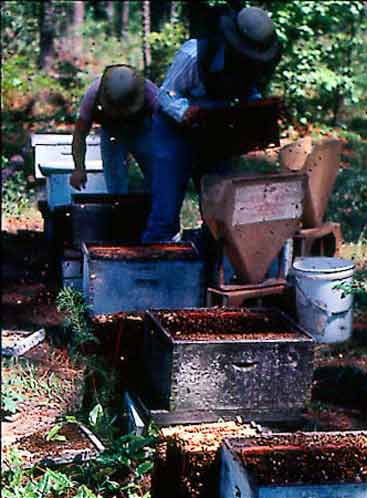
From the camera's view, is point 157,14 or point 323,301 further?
point 157,14

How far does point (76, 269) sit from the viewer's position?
5.55 m

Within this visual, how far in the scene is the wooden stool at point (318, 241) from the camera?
5.71 m

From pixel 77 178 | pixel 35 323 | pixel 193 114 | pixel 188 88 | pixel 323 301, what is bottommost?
pixel 35 323

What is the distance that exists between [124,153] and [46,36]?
347 inches

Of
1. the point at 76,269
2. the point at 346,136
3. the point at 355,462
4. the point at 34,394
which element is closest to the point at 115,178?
the point at 76,269

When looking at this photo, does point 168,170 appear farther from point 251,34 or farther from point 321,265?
point 321,265

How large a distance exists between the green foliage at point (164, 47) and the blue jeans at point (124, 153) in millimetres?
6361

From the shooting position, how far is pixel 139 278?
488 cm

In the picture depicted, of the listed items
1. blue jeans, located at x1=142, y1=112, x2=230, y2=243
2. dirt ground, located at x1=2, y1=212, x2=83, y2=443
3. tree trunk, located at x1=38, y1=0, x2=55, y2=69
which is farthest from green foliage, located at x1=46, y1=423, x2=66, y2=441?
tree trunk, located at x1=38, y1=0, x2=55, y2=69

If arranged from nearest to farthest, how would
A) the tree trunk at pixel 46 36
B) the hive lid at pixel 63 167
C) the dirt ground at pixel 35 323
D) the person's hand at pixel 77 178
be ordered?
the dirt ground at pixel 35 323
the person's hand at pixel 77 178
the hive lid at pixel 63 167
the tree trunk at pixel 46 36

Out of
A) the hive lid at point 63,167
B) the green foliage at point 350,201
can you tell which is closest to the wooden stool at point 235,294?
the hive lid at point 63,167

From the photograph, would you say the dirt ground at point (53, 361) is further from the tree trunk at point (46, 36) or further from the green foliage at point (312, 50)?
the tree trunk at point (46, 36)

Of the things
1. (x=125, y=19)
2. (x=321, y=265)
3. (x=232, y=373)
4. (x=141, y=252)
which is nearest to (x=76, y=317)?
(x=232, y=373)

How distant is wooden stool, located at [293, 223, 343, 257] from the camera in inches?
225
